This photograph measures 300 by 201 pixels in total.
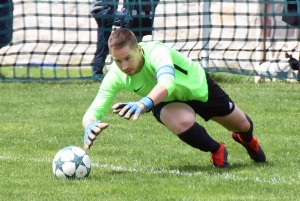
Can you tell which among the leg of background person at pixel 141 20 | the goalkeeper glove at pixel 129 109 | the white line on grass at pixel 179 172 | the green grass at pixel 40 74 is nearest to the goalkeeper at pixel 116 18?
the leg of background person at pixel 141 20

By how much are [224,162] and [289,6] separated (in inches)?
311

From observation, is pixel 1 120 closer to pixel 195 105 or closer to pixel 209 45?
pixel 195 105

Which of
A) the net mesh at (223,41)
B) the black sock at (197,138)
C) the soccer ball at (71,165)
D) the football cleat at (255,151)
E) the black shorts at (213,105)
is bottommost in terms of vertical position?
the net mesh at (223,41)

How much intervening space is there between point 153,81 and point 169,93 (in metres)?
0.50

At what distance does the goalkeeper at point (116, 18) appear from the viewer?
14.1 m

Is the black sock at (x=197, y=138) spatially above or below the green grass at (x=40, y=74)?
above

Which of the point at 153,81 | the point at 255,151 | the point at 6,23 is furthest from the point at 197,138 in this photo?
the point at 6,23

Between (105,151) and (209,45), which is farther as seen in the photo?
(209,45)

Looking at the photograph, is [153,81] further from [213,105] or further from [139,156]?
[139,156]

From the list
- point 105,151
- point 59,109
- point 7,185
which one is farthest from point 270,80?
point 7,185

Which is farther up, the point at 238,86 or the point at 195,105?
the point at 195,105

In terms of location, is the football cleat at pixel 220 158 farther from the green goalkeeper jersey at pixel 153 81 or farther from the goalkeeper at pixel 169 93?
the green goalkeeper jersey at pixel 153 81

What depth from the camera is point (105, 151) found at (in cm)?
802

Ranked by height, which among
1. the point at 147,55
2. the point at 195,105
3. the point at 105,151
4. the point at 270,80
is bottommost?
the point at 270,80
